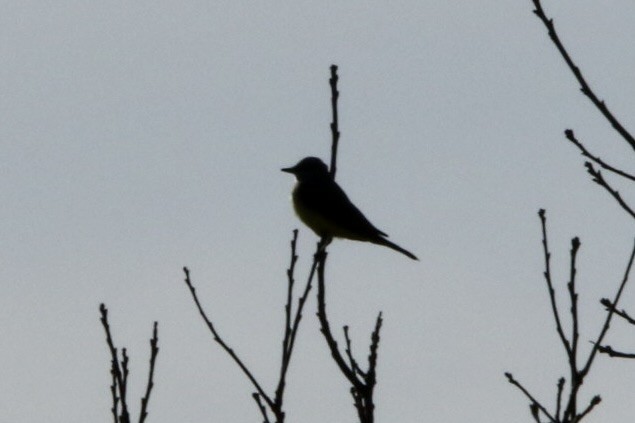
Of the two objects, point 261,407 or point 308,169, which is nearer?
point 261,407

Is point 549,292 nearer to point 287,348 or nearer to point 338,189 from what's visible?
point 287,348

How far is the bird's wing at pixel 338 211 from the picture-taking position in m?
12.7

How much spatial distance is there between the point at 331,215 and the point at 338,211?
0.39 ft

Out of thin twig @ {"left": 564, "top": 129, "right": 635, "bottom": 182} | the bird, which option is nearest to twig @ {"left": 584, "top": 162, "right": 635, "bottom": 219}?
thin twig @ {"left": 564, "top": 129, "right": 635, "bottom": 182}

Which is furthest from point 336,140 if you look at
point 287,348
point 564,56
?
point 564,56

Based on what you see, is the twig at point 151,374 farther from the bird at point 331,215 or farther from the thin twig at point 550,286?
the bird at point 331,215

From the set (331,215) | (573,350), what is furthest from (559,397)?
(331,215)

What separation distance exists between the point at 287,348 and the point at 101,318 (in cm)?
70

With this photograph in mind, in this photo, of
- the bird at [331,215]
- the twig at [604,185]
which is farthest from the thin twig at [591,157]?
the bird at [331,215]

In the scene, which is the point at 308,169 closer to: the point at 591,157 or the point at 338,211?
the point at 338,211

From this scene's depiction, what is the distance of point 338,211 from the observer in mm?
12758

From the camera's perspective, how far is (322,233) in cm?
1252

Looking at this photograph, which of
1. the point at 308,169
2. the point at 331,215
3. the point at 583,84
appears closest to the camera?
the point at 583,84

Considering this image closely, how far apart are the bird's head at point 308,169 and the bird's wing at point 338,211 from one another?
0.42 m
